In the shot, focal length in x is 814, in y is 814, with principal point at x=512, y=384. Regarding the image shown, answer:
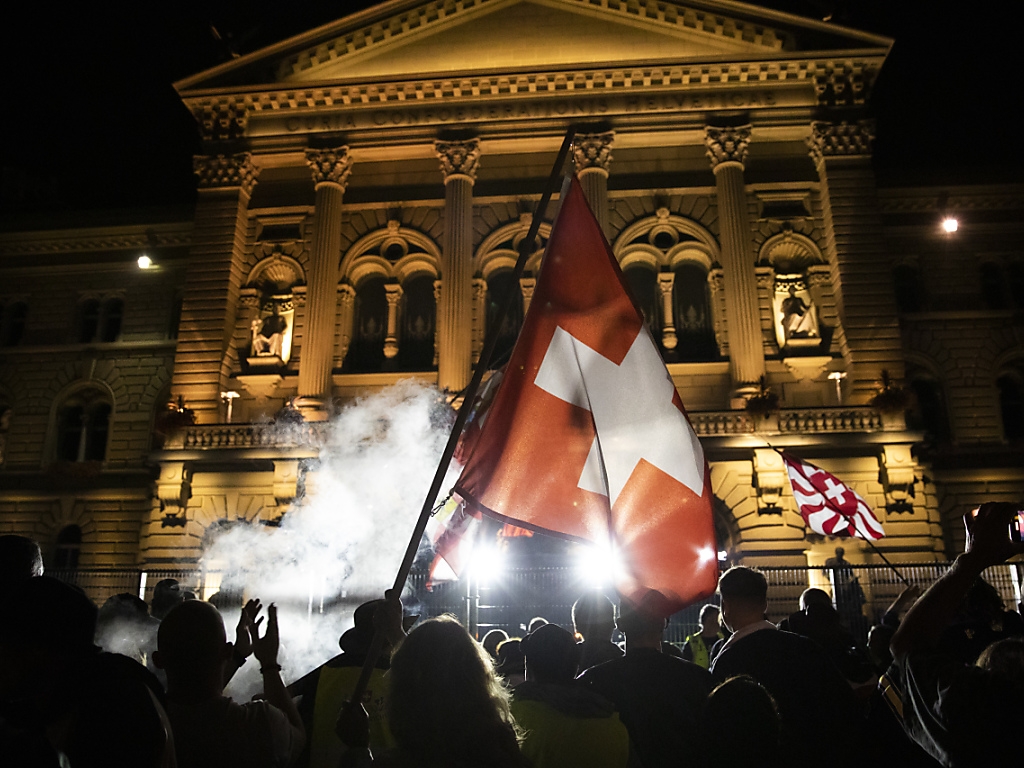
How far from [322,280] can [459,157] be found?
5.92m

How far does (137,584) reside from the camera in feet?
55.3

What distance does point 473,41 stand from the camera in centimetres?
2738

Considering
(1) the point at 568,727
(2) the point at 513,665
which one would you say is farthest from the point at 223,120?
(1) the point at 568,727

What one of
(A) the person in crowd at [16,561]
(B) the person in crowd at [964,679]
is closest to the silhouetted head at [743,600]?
(B) the person in crowd at [964,679]

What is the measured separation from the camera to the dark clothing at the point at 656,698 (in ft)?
12.3

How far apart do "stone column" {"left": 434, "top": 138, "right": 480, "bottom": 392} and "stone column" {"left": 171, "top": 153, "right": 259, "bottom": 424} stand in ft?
22.0

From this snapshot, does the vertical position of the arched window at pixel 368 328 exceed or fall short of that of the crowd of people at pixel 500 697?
it exceeds it

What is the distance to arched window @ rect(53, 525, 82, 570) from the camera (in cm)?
2700

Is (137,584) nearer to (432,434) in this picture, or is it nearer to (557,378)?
(432,434)

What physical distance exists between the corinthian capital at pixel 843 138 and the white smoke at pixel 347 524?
14.3m

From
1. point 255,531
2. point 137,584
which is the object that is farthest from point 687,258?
point 137,584

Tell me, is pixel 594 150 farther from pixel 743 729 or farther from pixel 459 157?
pixel 743 729

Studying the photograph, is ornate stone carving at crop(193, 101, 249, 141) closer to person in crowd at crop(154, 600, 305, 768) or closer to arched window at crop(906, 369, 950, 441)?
arched window at crop(906, 369, 950, 441)

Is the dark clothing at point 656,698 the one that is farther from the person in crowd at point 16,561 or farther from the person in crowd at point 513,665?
the person in crowd at point 16,561
